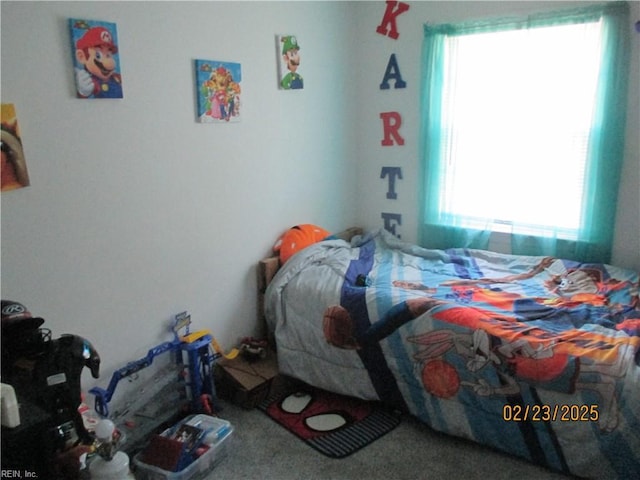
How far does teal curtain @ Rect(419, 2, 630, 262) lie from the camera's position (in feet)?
8.54

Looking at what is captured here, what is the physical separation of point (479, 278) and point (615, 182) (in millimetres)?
862

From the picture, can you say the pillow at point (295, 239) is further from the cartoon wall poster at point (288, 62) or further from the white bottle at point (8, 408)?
the white bottle at point (8, 408)

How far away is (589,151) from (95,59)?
2.43 metres

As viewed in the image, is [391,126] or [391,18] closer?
[391,18]

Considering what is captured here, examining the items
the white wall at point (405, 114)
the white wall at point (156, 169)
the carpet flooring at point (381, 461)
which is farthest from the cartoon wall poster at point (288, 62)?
the carpet flooring at point (381, 461)

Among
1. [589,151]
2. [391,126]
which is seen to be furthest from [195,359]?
[589,151]

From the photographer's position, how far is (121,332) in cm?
Result: 224

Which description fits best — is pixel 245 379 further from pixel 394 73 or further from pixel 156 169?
pixel 394 73

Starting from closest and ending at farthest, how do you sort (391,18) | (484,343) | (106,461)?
(106,461)
(484,343)
(391,18)

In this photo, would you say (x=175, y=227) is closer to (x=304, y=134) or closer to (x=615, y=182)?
(x=304, y=134)

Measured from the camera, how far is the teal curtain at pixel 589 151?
260cm

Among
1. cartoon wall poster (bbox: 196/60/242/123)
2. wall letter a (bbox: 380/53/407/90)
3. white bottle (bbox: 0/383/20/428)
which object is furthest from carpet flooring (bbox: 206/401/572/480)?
wall letter a (bbox: 380/53/407/90)
